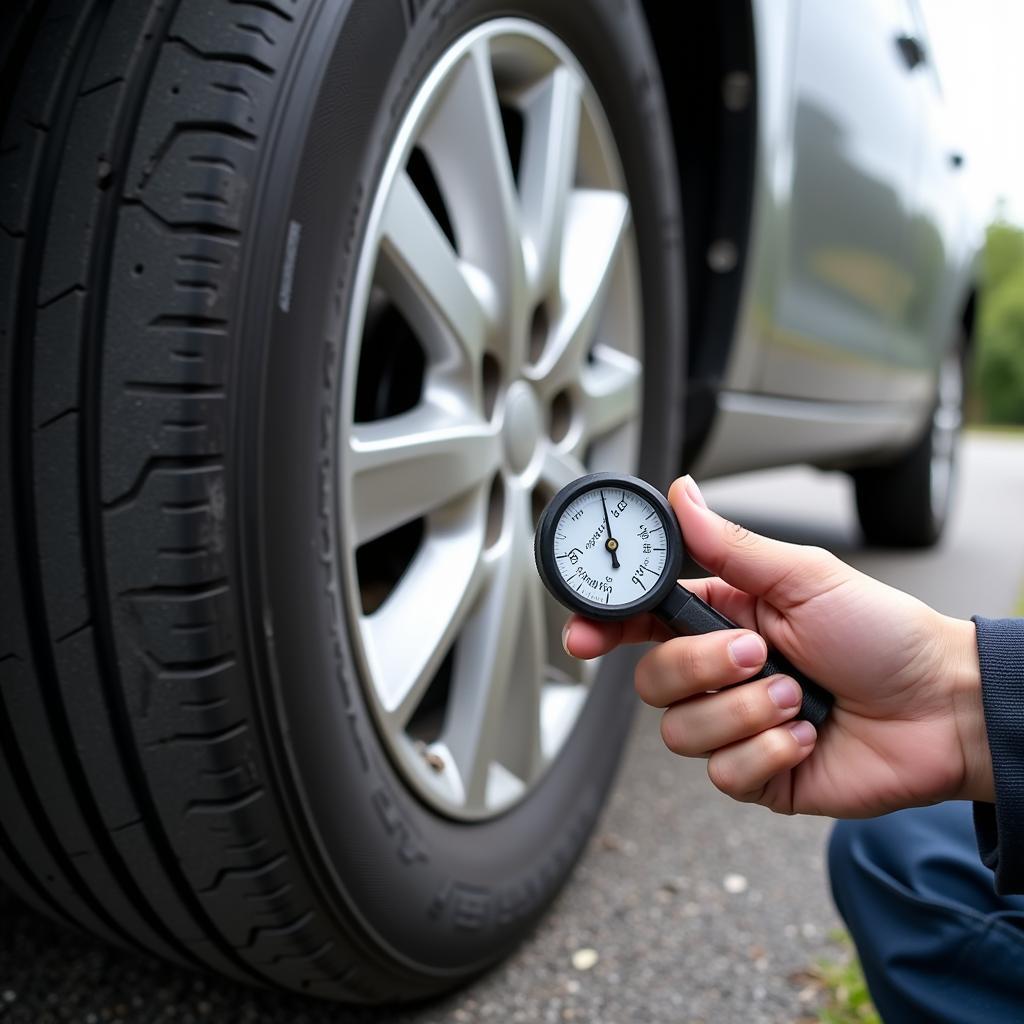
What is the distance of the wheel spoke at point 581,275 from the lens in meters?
1.19

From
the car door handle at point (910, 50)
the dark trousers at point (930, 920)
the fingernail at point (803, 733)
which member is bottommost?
the dark trousers at point (930, 920)

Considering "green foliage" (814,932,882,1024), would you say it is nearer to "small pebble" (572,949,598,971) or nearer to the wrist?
"small pebble" (572,949,598,971)

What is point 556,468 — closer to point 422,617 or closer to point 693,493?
point 422,617

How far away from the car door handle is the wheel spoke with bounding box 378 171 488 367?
1661 millimetres

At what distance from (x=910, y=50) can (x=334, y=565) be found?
206 cm

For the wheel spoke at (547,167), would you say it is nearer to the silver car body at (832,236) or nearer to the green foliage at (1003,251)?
the silver car body at (832,236)

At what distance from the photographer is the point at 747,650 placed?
659 millimetres

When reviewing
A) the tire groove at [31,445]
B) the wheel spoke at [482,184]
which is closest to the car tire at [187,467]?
the tire groove at [31,445]

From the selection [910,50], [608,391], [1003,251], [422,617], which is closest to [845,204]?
[910,50]

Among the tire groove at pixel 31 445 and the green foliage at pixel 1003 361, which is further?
the green foliage at pixel 1003 361

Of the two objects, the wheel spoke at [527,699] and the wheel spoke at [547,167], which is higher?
the wheel spoke at [547,167]

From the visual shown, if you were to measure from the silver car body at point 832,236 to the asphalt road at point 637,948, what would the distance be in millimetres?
603

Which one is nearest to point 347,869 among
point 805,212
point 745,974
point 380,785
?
point 380,785

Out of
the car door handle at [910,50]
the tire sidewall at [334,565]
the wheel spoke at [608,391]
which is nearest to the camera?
the tire sidewall at [334,565]
